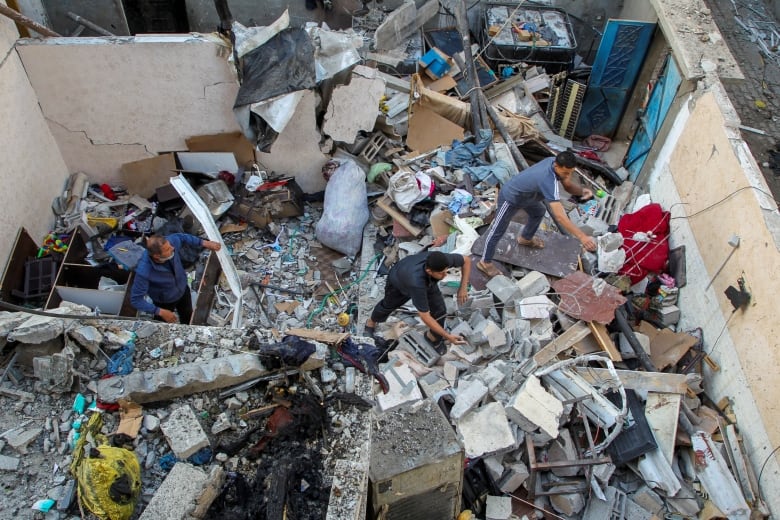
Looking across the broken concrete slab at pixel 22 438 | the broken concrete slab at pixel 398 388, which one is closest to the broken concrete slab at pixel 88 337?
the broken concrete slab at pixel 22 438

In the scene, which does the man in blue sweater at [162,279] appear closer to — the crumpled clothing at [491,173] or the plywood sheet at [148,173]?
the plywood sheet at [148,173]

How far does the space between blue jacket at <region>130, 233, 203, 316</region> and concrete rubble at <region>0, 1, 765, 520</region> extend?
722 mm

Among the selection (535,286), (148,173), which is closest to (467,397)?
(535,286)

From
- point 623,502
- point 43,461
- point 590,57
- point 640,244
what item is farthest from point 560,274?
point 590,57

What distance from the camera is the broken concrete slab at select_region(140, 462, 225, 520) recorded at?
287 centimetres

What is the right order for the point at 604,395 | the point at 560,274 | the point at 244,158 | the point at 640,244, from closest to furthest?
the point at 604,395 → the point at 560,274 → the point at 640,244 → the point at 244,158

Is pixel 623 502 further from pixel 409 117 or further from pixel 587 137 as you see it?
pixel 587 137

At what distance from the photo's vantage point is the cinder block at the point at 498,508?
5.11 meters

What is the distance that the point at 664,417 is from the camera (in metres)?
5.48

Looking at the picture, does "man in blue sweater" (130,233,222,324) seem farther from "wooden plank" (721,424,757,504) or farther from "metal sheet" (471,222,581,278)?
"wooden plank" (721,424,757,504)

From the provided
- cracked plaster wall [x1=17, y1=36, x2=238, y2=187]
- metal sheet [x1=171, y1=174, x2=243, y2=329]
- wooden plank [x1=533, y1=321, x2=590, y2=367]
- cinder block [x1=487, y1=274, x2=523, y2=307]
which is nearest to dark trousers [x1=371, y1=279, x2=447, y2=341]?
cinder block [x1=487, y1=274, x2=523, y2=307]

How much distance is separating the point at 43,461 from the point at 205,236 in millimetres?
4842

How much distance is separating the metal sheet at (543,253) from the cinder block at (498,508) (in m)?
2.60

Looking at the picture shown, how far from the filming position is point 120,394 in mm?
3332
